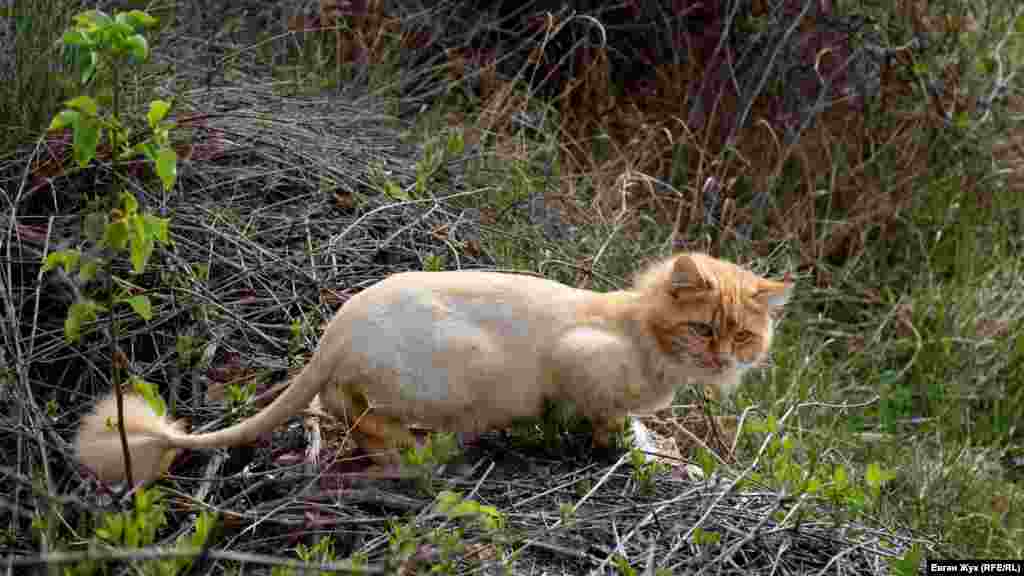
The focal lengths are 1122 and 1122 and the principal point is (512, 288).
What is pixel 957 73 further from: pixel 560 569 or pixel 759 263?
pixel 560 569

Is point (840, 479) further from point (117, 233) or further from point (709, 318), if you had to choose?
point (117, 233)

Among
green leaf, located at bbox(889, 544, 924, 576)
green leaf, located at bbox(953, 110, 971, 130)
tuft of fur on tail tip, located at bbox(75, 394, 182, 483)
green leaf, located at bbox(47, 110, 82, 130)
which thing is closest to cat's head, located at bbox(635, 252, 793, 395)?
green leaf, located at bbox(889, 544, 924, 576)

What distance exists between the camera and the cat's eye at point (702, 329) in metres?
3.05

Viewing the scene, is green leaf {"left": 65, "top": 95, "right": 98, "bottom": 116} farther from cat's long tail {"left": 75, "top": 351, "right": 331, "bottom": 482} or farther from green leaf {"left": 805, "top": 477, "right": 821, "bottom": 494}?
green leaf {"left": 805, "top": 477, "right": 821, "bottom": 494}

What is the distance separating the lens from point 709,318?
10.00ft

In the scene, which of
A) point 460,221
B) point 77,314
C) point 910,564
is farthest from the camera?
point 460,221

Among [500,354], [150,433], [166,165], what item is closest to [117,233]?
[166,165]

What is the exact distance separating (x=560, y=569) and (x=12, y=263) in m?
1.87

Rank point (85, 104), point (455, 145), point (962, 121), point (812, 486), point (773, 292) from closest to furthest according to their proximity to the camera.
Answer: point (85, 104) → point (812, 486) → point (773, 292) → point (455, 145) → point (962, 121)

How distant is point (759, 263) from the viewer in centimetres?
496

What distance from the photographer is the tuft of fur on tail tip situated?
2.65 m

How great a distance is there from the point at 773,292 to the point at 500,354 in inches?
31.3

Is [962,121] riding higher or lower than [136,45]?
lower

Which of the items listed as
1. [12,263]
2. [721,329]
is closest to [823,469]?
[721,329]
